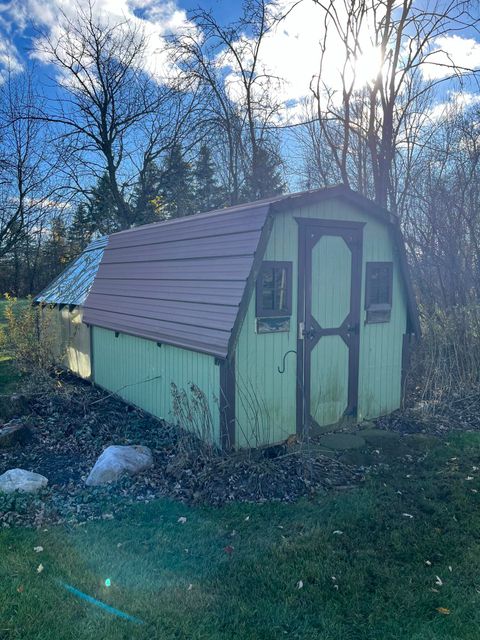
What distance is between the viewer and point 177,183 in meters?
16.4

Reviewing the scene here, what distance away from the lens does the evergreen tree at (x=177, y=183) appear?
16.1 meters

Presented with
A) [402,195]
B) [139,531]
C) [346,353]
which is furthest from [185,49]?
[139,531]

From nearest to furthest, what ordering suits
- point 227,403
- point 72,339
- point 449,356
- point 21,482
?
1. point 21,482
2. point 227,403
3. point 449,356
4. point 72,339

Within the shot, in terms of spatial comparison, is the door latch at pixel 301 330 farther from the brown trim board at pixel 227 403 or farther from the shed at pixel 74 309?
the shed at pixel 74 309

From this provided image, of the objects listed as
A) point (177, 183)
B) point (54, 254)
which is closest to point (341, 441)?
point (177, 183)

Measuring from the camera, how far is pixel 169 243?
21.4ft

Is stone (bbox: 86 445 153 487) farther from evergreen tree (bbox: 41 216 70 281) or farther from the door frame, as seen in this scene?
evergreen tree (bbox: 41 216 70 281)

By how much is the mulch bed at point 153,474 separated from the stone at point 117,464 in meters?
0.09

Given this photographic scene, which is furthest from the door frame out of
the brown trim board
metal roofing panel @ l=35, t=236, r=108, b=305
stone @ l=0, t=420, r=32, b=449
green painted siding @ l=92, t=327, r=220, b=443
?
metal roofing panel @ l=35, t=236, r=108, b=305

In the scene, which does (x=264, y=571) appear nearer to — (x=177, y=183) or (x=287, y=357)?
(x=287, y=357)

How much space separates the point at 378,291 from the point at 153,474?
146 inches

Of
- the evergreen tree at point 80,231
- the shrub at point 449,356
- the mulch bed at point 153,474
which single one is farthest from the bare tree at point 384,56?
the evergreen tree at point 80,231

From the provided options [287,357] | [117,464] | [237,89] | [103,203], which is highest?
[237,89]

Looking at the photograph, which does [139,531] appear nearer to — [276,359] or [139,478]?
[139,478]
